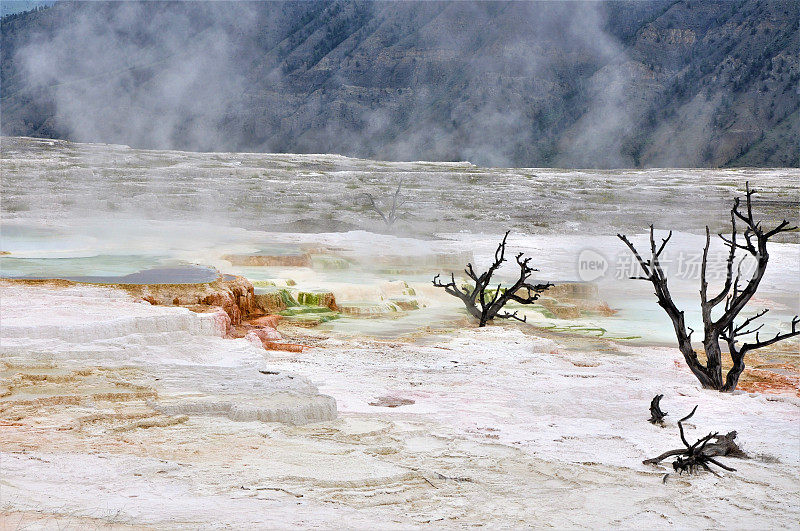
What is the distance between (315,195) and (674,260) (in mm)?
16605

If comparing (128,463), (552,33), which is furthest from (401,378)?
(552,33)

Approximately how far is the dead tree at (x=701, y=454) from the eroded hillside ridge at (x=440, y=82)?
57.9 metres

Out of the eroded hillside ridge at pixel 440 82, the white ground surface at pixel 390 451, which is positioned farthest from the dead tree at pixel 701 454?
the eroded hillside ridge at pixel 440 82

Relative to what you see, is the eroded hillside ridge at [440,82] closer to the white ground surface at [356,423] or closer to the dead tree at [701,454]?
the white ground surface at [356,423]

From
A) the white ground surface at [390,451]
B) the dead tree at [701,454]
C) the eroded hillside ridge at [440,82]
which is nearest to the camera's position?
the white ground surface at [390,451]

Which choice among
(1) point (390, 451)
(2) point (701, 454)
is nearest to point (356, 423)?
(1) point (390, 451)

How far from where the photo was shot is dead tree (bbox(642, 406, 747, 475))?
4445 millimetres

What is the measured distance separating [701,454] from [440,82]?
76.3 metres

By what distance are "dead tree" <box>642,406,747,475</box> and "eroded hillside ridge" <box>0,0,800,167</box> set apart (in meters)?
57.9

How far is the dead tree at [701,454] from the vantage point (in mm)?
4445

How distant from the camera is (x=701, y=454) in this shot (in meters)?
4.54

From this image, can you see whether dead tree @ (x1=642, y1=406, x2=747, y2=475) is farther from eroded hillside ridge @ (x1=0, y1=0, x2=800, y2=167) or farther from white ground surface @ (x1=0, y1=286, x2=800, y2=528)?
eroded hillside ridge @ (x1=0, y1=0, x2=800, y2=167)

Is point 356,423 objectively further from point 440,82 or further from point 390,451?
point 440,82

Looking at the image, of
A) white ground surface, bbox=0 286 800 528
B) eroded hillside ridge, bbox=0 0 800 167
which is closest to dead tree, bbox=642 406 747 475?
white ground surface, bbox=0 286 800 528
